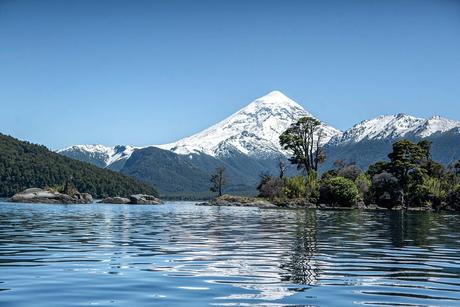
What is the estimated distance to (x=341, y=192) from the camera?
405 feet

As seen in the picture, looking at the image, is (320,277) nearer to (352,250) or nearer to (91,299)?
(91,299)

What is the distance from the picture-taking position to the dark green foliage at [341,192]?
123188mm

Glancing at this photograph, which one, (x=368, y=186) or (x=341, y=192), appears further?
(x=368, y=186)

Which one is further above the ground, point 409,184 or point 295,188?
point 409,184

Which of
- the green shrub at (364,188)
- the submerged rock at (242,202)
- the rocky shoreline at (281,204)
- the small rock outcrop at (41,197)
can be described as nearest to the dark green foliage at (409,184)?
the green shrub at (364,188)

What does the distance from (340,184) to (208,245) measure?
10177cm

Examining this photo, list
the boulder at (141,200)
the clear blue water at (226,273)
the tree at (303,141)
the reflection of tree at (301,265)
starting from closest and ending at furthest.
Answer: the clear blue water at (226,273) < the reflection of tree at (301,265) < the tree at (303,141) < the boulder at (141,200)

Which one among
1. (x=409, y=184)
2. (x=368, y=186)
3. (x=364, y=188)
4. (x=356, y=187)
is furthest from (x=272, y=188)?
(x=409, y=184)

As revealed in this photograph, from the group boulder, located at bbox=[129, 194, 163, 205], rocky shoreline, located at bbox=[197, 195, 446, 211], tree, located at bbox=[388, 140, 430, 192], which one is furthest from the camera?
boulder, located at bbox=[129, 194, 163, 205]

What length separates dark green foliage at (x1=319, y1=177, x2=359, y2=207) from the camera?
123188 millimetres

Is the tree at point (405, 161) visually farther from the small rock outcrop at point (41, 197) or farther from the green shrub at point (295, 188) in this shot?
the small rock outcrop at point (41, 197)

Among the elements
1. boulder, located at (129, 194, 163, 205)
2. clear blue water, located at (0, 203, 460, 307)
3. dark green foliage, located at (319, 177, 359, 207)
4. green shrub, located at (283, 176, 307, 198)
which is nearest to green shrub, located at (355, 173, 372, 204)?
dark green foliage, located at (319, 177, 359, 207)

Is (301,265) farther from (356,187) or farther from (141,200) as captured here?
(141,200)

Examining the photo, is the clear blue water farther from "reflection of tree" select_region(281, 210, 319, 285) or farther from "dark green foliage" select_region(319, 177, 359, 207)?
"dark green foliage" select_region(319, 177, 359, 207)
